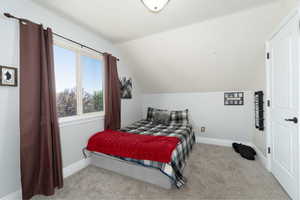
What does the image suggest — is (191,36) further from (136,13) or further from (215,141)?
(215,141)

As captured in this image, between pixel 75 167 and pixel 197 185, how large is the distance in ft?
6.18

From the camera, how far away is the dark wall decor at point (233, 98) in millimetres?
3006

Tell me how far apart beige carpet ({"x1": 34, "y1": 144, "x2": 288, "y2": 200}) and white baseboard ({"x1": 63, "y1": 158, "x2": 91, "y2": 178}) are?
0.08m

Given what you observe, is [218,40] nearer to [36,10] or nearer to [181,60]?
[181,60]

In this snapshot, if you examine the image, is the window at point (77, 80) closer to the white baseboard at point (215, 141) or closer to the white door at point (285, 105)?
the white baseboard at point (215, 141)

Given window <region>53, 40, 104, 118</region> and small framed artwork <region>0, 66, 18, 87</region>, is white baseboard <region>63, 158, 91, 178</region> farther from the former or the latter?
small framed artwork <region>0, 66, 18, 87</region>

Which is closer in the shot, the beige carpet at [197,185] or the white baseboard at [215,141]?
the beige carpet at [197,185]

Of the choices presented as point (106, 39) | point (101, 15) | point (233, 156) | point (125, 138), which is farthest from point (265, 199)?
point (106, 39)

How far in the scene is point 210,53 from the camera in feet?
8.34

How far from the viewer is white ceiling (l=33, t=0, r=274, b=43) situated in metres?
1.71

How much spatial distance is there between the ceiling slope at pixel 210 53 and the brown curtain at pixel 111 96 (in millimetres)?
629

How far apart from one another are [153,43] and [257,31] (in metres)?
1.80

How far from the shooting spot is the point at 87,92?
2449 millimetres

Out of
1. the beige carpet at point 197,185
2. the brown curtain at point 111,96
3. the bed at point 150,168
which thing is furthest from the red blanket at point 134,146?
the brown curtain at point 111,96
